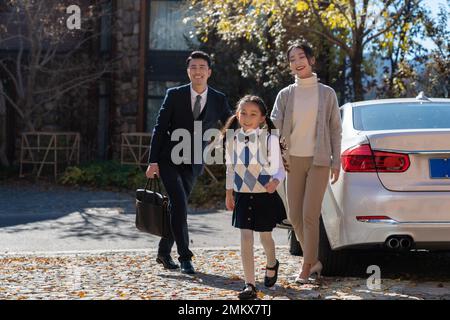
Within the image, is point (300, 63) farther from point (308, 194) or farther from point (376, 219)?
point (376, 219)

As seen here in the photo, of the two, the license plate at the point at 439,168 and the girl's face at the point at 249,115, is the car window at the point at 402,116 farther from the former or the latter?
Answer: the girl's face at the point at 249,115

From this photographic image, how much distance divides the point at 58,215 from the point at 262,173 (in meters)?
7.58

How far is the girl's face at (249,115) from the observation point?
20.9ft

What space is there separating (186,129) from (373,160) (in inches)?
70.4

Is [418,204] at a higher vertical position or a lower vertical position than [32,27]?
lower

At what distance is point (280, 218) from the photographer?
648 centimetres

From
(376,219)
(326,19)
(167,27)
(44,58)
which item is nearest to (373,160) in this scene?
(376,219)

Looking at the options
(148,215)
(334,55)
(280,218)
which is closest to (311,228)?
(280,218)

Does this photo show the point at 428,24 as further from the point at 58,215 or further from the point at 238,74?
A: the point at 58,215

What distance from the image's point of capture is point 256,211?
20.9ft

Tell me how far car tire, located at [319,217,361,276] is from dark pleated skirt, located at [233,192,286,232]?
94 centimetres

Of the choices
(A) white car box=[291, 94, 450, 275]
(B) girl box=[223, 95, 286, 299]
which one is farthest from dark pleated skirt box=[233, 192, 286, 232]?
(A) white car box=[291, 94, 450, 275]

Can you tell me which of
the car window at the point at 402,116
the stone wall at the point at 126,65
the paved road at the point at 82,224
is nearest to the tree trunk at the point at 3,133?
the stone wall at the point at 126,65

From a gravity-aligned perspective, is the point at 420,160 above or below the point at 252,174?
above
